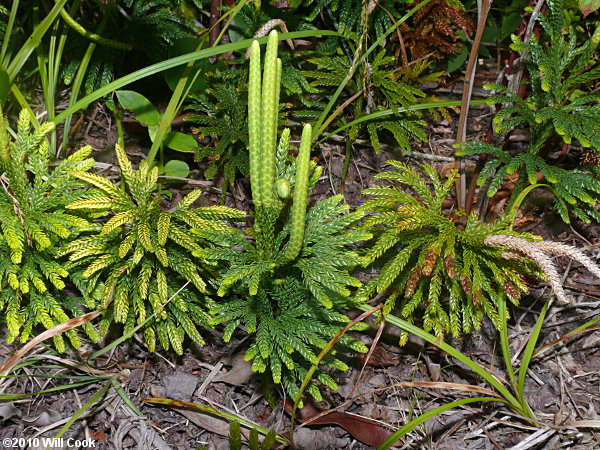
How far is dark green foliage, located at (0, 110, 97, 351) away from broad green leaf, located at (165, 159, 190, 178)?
0.51 m

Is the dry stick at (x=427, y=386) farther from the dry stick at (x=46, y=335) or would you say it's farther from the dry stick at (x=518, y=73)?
the dry stick at (x=518, y=73)

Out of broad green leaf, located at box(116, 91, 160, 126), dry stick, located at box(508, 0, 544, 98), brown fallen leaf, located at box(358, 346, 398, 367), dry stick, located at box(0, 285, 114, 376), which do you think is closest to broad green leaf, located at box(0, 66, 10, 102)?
broad green leaf, located at box(116, 91, 160, 126)

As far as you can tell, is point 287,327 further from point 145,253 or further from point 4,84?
point 4,84

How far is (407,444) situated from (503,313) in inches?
26.1

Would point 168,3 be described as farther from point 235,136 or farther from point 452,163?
point 452,163

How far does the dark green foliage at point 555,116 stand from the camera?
2061 mm

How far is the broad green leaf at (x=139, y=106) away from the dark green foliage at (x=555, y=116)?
4.70ft

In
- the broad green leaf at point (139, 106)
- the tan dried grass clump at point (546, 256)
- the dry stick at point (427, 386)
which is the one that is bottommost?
the dry stick at point (427, 386)

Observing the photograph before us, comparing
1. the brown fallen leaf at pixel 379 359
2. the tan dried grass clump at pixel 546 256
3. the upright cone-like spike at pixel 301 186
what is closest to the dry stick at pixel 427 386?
the brown fallen leaf at pixel 379 359

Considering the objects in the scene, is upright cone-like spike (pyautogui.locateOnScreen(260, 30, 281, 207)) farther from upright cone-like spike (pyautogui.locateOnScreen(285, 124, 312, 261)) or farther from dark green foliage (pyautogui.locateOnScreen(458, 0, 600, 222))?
dark green foliage (pyautogui.locateOnScreen(458, 0, 600, 222))

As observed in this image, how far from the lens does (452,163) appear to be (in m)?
2.79

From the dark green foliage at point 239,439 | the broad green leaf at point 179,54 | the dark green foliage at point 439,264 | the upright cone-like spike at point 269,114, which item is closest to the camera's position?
the upright cone-like spike at point 269,114

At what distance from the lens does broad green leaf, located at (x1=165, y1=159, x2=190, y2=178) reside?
238cm

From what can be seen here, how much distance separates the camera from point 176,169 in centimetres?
238
